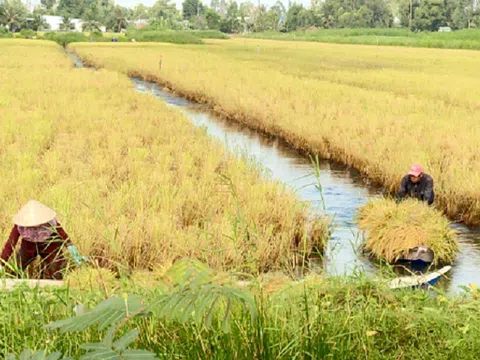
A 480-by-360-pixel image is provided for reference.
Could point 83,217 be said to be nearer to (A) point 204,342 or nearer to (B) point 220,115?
(A) point 204,342

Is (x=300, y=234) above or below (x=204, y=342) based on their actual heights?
below

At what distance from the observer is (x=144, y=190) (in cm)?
817

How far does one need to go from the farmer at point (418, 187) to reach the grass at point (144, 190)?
118cm

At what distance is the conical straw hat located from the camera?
505cm

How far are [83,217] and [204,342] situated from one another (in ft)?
13.8

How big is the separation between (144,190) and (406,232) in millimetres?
2936

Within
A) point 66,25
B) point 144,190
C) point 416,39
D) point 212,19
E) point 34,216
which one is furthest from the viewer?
point 212,19

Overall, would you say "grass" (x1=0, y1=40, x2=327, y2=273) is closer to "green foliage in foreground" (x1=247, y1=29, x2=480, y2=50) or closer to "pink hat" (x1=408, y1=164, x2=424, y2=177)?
"pink hat" (x1=408, y1=164, x2=424, y2=177)

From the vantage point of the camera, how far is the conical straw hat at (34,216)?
16.6 feet

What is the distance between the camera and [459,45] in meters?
56.4

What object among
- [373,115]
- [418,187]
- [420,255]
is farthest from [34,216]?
[373,115]

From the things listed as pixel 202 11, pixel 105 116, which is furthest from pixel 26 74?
pixel 202 11

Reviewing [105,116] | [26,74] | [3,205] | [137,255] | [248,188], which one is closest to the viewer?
[137,255]

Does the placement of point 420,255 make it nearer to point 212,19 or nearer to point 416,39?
point 416,39
